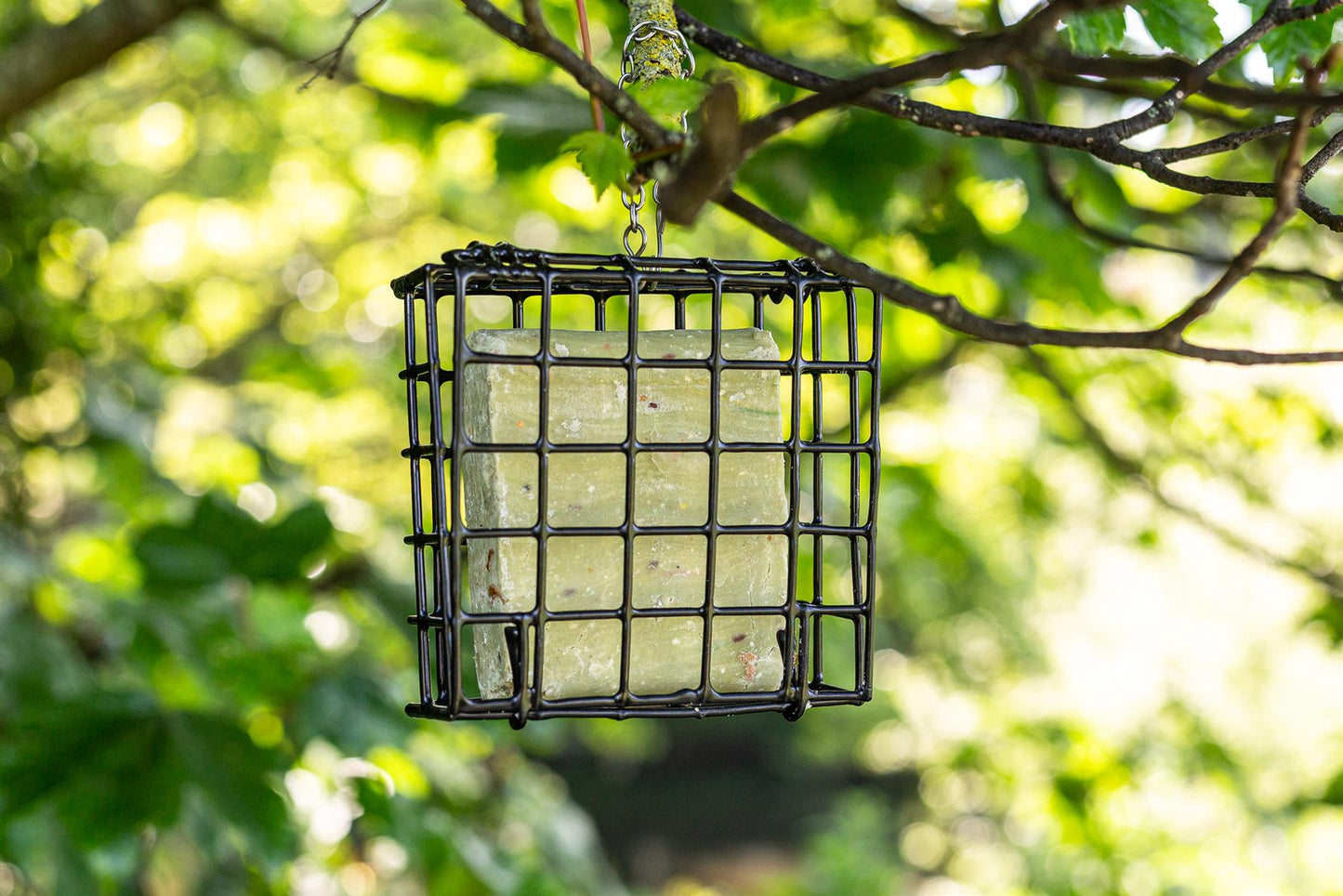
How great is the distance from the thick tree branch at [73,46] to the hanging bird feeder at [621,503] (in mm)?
936

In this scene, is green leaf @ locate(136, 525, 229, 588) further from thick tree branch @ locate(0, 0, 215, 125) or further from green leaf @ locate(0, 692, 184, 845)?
thick tree branch @ locate(0, 0, 215, 125)

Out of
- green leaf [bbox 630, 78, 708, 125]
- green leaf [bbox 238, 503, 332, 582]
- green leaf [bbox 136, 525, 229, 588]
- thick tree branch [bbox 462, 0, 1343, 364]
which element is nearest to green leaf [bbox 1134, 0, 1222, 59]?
thick tree branch [bbox 462, 0, 1343, 364]

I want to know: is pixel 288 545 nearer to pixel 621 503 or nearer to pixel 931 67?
pixel 621 503

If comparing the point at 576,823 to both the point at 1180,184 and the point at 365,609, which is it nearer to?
the point at 365,609

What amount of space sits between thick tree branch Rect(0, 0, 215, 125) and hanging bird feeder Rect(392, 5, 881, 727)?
3.07 ft

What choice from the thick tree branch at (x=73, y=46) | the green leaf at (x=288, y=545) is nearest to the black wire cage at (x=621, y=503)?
the green leaf at (x=288, y=545)

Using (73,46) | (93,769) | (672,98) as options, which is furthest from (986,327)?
(73,46)

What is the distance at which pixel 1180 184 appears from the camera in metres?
0.46

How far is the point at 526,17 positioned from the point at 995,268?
93 cm

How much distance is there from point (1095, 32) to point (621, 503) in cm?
33

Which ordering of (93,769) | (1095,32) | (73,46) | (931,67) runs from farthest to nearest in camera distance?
(73,46) < (93,769) < (1095,32) < (931,67)

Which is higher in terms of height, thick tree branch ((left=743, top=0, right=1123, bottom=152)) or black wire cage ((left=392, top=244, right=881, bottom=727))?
thick tree branch ((left=743, top=0, right=1123, bottom=152))

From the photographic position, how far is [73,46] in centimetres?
131

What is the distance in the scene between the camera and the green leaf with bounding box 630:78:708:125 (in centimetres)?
45
